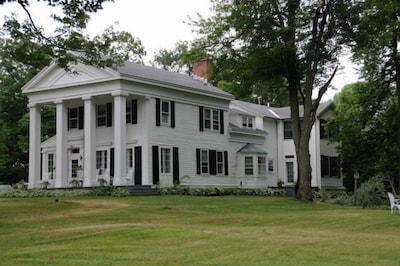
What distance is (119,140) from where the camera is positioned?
32.0 m

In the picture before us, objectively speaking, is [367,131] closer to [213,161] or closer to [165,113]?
[213,161]

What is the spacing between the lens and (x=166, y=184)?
34.1 m

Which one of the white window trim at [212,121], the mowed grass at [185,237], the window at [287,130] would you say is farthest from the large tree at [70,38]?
the window at [287,130]

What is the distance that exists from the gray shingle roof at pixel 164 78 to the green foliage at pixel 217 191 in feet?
19.4

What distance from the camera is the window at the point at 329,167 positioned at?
45.0m

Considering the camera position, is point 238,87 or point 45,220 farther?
point 238,87

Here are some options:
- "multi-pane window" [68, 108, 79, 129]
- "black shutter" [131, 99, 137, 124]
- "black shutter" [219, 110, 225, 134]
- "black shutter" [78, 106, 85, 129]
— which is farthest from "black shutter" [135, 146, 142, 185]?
"black shutter" [219, 110, 225, 134]

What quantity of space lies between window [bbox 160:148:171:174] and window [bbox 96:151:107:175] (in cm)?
337

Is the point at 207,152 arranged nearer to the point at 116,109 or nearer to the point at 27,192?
the point at 116,109

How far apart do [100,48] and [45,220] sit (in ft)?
22.6

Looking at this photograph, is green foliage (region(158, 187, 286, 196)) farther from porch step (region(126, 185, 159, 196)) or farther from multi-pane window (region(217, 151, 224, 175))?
multi-pane window (region(217, 151, 224, 175))

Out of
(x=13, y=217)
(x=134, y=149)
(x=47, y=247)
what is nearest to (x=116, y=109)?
(x=134, y=149)

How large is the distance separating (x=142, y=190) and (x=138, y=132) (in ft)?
12.1

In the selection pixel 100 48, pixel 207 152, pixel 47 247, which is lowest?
pixel 47 247
